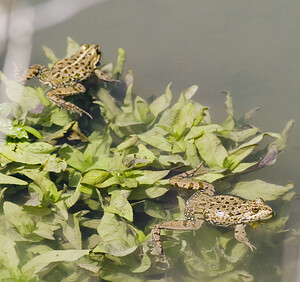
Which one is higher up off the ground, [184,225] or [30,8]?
[30,8]

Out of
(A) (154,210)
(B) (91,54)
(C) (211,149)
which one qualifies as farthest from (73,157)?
(B) (91,54)

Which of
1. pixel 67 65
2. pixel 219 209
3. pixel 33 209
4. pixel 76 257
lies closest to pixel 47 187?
pixel 33 209

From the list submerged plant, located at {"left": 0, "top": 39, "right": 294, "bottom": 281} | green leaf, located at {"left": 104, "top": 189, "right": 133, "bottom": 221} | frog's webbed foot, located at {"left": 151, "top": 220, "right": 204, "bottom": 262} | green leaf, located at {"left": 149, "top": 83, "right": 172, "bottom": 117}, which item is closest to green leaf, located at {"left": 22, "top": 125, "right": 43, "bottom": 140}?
submerged plant, located at {"left": 0, "top": 39, "right": 294, "bottom": 281}

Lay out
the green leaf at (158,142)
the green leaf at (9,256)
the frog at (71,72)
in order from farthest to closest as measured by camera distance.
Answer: the frog at (71,72), the green leaf at (158,142), the green leaf at (9,256)

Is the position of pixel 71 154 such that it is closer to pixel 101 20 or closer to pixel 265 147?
pixel 265 147

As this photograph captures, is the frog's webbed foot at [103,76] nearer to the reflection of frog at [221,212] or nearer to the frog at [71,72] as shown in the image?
the frog at [71,72]

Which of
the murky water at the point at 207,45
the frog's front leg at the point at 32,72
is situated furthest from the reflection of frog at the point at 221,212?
the frog's front leg at the point at 32,72
